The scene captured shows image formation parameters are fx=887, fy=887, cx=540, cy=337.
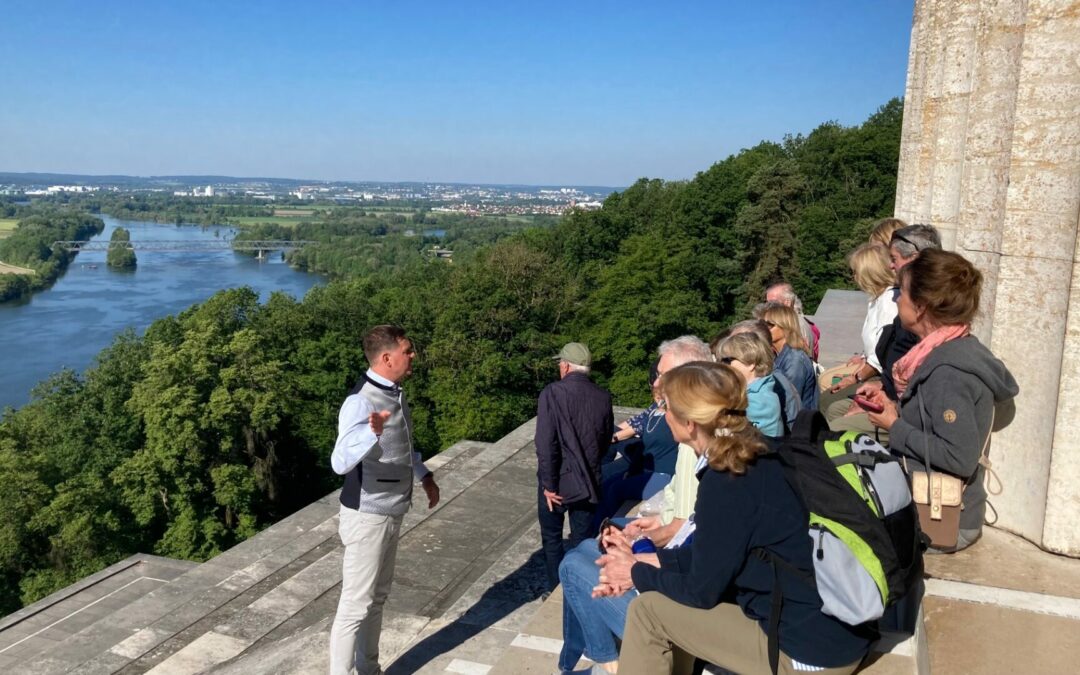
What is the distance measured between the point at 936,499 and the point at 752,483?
101cm

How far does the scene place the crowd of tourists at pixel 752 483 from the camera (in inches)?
97.4

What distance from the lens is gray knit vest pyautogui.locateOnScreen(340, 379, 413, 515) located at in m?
3.81

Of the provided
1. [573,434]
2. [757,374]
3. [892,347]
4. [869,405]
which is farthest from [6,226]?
[869,405]

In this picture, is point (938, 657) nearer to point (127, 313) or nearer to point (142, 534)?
point (142, 534)

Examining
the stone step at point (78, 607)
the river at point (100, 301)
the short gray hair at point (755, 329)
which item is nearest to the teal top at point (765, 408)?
the short gray hair at point (755, 329)

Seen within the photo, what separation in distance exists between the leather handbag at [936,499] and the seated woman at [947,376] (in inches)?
0.9

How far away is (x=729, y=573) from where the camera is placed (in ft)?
8.16

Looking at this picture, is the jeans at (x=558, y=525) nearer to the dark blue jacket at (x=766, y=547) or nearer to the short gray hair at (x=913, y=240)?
the short gray hair at (x=913, y=240)

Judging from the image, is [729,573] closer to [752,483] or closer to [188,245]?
[752,483]

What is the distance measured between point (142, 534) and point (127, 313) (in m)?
46.2

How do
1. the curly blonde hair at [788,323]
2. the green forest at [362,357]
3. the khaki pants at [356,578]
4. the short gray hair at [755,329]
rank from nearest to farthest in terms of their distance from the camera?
the khaki pants at [356,578] → the short gray hair at [755,329] → the curly blonde hair at [788,323] → the green forest at [362,357]

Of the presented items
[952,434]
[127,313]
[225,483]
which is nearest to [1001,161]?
[952,434]

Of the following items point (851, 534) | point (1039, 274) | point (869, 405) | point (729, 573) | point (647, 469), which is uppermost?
point (1039, 274)

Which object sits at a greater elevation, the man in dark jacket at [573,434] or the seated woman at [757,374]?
the seated woman at [757,374]
